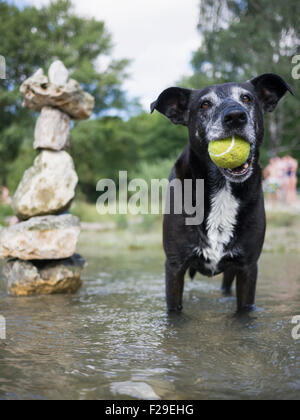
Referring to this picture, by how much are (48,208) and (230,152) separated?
2.60 m

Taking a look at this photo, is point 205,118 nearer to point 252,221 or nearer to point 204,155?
point 204,155

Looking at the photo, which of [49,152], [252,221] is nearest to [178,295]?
[252,221]

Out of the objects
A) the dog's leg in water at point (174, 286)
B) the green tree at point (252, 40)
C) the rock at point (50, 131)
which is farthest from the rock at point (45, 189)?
the green tree at point (252, 40)

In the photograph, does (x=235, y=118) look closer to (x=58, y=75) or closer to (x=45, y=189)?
(x=45, y=189)

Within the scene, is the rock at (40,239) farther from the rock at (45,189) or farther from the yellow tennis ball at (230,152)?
the yellow tennis ball at (230,152)

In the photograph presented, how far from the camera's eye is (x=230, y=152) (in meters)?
2.98

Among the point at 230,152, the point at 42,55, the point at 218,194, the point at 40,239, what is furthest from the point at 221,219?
the point at 42,55

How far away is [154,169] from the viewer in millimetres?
15633

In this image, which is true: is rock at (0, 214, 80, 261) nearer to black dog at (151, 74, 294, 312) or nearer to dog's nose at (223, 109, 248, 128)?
black dog at (151, 74, 294, 312)

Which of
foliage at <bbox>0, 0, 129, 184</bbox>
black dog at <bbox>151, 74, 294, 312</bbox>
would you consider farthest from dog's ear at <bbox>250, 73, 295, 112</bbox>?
foliage at <bbox>0, 0, 129, 184</bbox>

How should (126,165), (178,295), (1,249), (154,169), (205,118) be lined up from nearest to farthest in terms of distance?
(205,118) < (178,295) < (1,249) < (154,169) < (126,165)

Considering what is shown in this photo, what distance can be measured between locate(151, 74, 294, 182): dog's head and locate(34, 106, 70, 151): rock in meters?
1.81

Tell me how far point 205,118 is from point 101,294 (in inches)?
98.2

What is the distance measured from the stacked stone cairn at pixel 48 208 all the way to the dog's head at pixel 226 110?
175 cm
